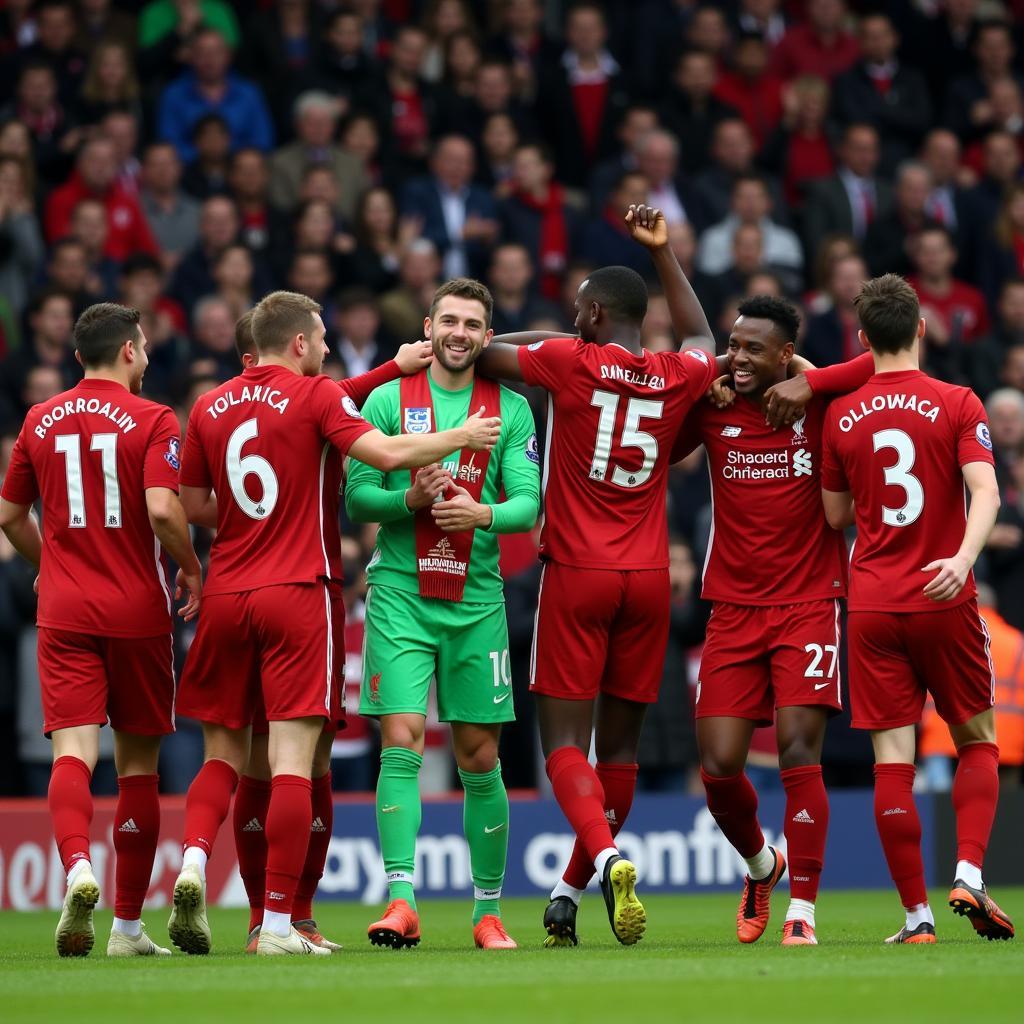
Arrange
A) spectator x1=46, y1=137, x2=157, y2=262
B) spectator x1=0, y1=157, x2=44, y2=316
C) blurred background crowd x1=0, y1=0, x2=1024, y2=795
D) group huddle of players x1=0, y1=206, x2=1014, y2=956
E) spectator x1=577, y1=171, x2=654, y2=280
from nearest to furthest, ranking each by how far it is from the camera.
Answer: group huddle of players x1=0, y1=206, x2=1014, y2=956, blurred background crowd x1=0, y1=0, x2=1024, y2=795, spectator x1=0, y1=157, x2=44, y2=316, spectator x1=46, y1=137, x2=157, y2=262, spectator x1=577, y1=171, x2=654, y2=280

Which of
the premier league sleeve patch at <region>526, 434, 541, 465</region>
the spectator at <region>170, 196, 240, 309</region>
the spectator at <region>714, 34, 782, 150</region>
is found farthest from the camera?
the spectator at <region>714, 34, 782, 150</region>

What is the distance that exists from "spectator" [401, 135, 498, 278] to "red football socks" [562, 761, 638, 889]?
26.3 ft

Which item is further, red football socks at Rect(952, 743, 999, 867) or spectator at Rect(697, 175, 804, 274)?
spectator at Rect(697, 175, 804, 274)

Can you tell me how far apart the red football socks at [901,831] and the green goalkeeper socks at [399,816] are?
197cm

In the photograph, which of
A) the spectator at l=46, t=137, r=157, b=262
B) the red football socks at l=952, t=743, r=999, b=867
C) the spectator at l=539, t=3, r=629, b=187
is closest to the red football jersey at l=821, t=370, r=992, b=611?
the red football socks at l=952, t=743, r=999, b=867

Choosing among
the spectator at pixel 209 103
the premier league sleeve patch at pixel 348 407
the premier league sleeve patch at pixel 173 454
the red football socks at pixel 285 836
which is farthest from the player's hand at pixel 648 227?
the spectator at pixel 209 103

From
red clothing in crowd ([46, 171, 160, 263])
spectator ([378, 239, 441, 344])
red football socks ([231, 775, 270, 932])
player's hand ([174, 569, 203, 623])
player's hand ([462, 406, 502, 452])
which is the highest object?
red clothing in crowd ([46, 171, 160, 263])

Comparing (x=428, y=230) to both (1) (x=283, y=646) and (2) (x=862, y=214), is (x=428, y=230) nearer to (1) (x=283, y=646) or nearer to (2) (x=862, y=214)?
(2) (x=862, y=214)

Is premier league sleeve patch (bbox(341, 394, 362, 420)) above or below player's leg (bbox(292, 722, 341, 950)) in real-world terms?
above

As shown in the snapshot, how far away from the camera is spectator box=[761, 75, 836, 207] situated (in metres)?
18.1

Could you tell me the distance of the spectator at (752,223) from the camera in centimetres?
1664

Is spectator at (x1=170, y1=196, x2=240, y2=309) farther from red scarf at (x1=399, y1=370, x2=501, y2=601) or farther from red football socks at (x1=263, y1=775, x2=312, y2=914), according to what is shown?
red football socks at (x1=263, y1=775, x2=312, y2=914)

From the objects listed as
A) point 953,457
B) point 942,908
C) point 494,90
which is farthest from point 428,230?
point 953,457

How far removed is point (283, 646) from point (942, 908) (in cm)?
486
